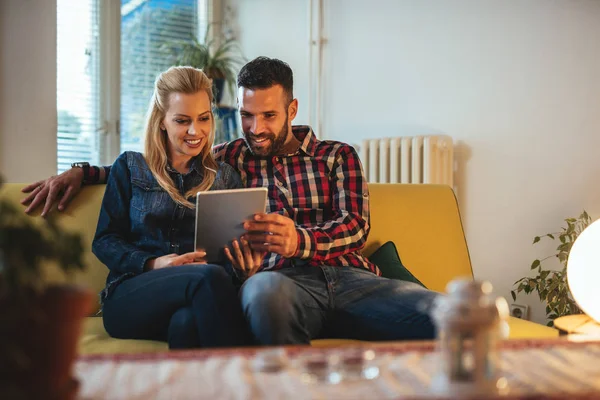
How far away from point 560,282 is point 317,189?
116cm

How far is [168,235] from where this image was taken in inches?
75.7

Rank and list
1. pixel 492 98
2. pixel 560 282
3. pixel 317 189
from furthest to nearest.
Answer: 1. pixel 492 98
2. pixel 560 282
3. pixel 317 189

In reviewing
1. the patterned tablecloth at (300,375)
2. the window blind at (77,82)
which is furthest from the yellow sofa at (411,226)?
the window blind at (77,82)

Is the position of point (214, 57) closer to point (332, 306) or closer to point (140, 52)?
point (140, 52)

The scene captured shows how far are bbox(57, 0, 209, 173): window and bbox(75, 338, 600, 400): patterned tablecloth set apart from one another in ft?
10.2

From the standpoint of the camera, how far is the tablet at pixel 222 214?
1.68 m

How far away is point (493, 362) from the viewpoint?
959mm

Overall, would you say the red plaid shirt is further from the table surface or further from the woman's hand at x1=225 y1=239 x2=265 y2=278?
the table surface

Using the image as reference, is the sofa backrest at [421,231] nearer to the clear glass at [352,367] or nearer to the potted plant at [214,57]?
the clear glass at [352,367]

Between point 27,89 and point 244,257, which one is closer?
point 244,257

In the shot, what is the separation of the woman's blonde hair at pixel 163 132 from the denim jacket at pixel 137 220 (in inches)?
1.2

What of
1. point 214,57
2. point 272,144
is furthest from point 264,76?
point 214,57

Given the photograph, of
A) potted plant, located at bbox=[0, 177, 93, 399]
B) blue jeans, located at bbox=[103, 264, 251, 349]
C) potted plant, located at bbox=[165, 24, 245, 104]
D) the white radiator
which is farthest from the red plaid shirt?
potted plant, located at bbox=[165, 24, 245, 104]

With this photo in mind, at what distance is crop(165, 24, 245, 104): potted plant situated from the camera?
4.25 metres
